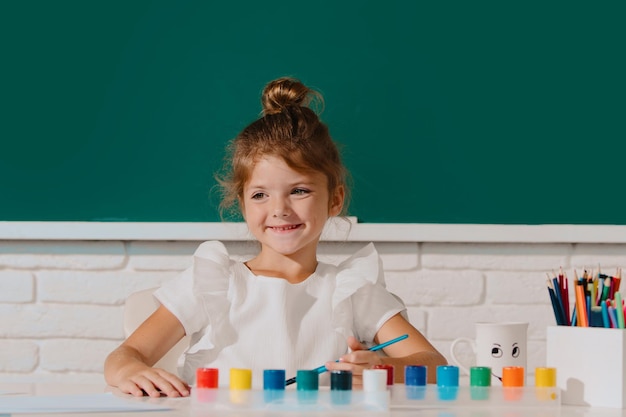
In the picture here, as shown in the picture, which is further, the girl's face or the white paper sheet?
the girl's face

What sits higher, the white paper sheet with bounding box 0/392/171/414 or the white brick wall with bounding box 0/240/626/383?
the white brick wall with bounding box 0/240/626/383

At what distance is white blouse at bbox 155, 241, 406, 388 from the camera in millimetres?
1540

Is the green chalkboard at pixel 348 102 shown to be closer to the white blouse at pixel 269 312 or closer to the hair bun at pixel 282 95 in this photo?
the hair bun at pixel 282 95

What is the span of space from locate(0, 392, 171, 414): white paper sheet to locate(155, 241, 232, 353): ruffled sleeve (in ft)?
1.32

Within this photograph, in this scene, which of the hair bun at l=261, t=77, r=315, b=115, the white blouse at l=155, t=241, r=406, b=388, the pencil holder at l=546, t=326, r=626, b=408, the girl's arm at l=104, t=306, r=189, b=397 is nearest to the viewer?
the pencil holder at l=546, t=326, r=626, b=408

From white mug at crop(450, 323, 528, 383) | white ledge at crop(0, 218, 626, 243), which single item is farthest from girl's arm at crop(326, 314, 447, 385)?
white ledge at crop(0, 218, 626, 243)

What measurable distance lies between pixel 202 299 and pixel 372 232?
19.8 inches

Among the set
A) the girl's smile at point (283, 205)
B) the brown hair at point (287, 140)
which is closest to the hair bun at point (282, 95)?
the brown hair at point (287, 140)

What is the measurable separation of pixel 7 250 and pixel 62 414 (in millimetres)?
1079

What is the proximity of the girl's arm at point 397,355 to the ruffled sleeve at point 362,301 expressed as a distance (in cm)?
2

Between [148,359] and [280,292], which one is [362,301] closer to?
[280,292]

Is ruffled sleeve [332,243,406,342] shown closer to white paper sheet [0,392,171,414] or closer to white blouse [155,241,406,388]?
white blouse [155,241,406,388]

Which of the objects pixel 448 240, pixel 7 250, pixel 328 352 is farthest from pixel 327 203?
pixel 7 250

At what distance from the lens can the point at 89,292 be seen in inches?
78.7
